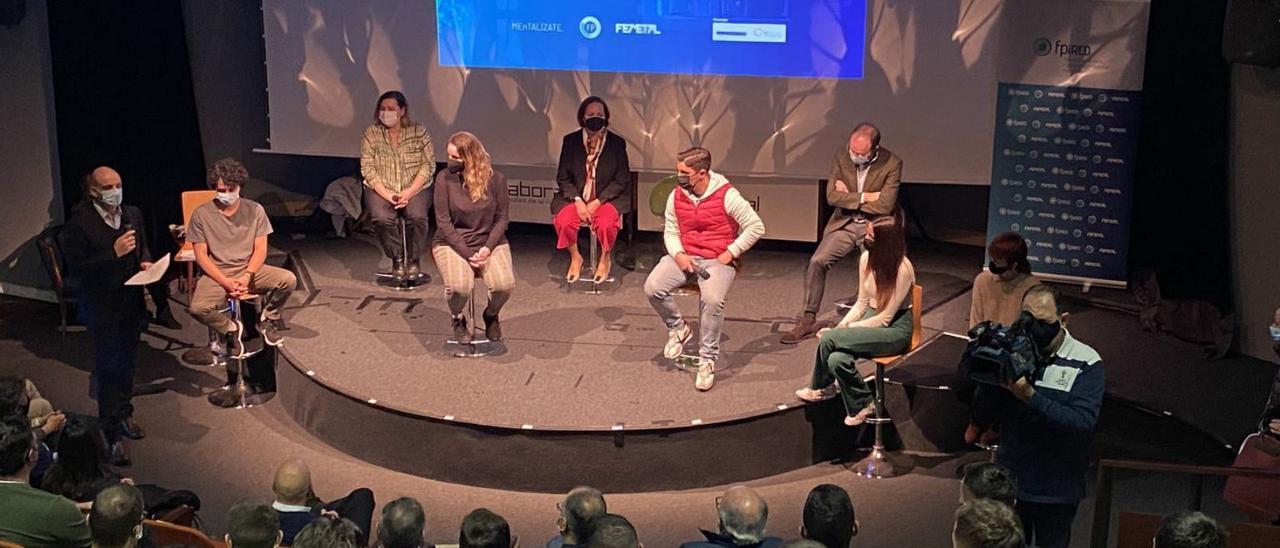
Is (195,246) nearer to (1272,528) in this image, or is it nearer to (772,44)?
(772,44)

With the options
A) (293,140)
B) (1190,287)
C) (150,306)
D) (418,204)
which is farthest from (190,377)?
(1190,287)

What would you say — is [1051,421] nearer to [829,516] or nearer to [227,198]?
[829,516]

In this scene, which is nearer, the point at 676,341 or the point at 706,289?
the point at 706,289

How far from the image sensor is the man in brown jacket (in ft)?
22.9

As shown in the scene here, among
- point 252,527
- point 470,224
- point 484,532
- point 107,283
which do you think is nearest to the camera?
point 484,532

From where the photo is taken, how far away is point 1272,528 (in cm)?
412

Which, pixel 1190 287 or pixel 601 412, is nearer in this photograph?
pixel 601 412

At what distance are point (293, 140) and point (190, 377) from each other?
2286mm

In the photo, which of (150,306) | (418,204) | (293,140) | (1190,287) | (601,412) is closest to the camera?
(601,412)

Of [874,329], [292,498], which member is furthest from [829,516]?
[874,329]

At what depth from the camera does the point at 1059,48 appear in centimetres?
711

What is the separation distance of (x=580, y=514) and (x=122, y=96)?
5291mm

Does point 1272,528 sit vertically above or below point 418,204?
below

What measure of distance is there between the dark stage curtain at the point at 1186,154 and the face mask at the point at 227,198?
181 inches
